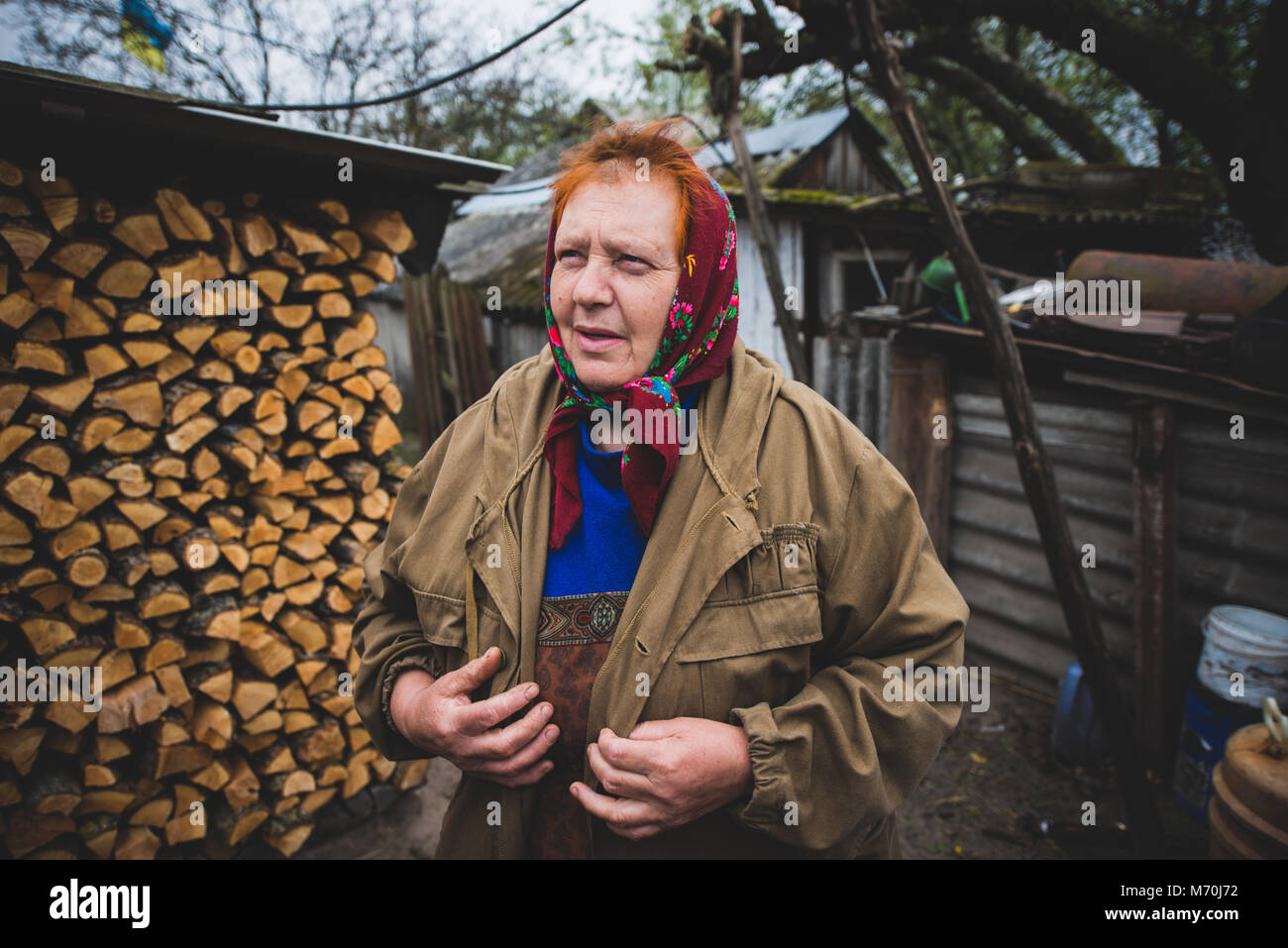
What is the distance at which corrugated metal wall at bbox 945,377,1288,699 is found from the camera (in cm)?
364

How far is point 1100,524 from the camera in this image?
14.1 ft

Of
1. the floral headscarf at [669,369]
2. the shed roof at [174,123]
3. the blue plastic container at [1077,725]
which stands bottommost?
the blue plastic container at [1077,725]

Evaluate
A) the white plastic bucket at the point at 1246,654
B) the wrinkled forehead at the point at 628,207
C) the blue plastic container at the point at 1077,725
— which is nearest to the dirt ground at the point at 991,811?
the blue plastic container at the point at 1077,725

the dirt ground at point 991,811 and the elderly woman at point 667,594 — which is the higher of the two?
the elderly woman at point 667,594

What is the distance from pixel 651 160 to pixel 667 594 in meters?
0.90

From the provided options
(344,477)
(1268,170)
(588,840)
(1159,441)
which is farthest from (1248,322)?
(344,477)

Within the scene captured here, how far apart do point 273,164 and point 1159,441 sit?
15.0ft

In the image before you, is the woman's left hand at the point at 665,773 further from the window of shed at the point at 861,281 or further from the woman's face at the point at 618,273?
the window of shed at the point at 861,281

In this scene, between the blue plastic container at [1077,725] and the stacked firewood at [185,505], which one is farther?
the blue plastic container at [1077,725]

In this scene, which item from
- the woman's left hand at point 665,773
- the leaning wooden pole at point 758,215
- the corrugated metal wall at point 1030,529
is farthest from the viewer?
the leaning wooden pole at point 758,215

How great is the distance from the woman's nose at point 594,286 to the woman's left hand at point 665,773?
2.74 ft

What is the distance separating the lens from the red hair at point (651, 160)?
145cm

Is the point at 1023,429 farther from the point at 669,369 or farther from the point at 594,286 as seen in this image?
the point at 594,286

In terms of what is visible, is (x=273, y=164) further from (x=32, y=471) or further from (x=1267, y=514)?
(x=1267, y=514)
